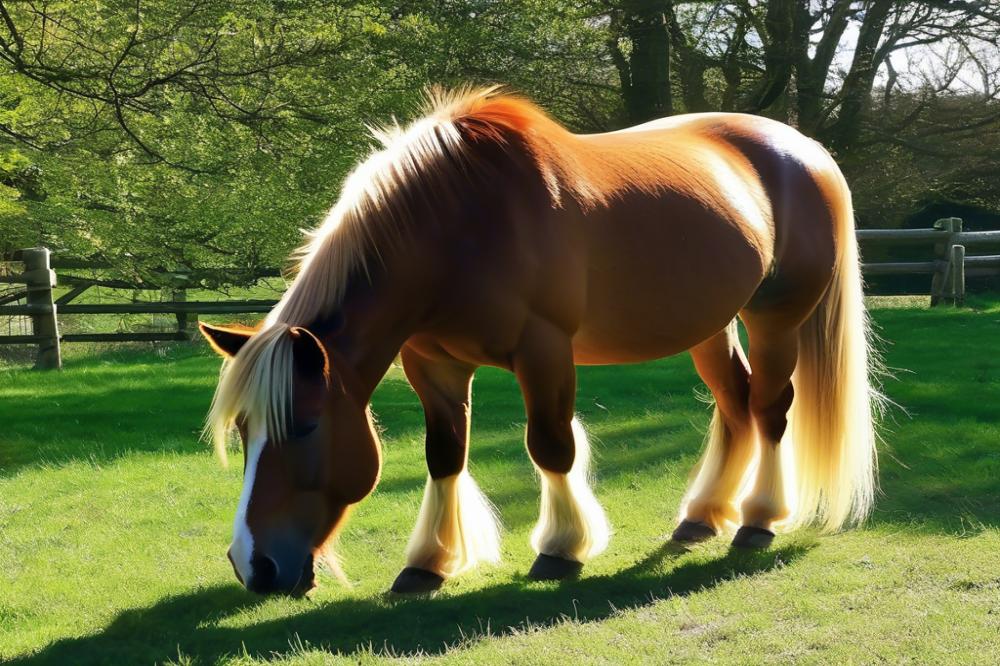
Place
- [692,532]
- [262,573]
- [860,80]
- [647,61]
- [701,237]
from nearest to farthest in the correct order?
[262,573] < [701,237] < [692,532] < [647,61] < [860,80]

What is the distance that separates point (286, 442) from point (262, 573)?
1.26ft

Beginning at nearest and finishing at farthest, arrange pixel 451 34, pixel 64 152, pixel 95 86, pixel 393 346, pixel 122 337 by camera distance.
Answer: pixel 393 346
pixel 95 86
pixel 64 152
pixel 451 34
pixel 122 337

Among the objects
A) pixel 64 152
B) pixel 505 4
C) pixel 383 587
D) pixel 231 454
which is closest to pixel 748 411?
pixel 383 587

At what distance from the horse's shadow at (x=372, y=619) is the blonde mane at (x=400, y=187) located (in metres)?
0.64

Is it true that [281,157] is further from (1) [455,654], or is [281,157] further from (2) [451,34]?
(1) [455,654]

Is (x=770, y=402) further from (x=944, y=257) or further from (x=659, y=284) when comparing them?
(x=944, y=257)

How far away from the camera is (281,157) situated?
848 centimetres

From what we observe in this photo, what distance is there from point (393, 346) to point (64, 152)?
7478 millimetres

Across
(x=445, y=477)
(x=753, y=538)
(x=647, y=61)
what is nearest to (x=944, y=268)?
(x=647, y=61)

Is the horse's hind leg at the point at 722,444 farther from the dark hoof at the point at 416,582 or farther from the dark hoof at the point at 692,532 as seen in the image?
the dark hoof at the point at 416,582

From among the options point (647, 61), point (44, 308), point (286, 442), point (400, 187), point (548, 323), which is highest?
point (647, 61)

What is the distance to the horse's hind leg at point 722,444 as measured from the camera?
443 cm

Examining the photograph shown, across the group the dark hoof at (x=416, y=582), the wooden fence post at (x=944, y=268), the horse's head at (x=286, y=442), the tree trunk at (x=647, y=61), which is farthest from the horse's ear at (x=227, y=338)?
the wooden fence post at (x=944, y=268)

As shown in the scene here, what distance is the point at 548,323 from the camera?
3.45 meters
